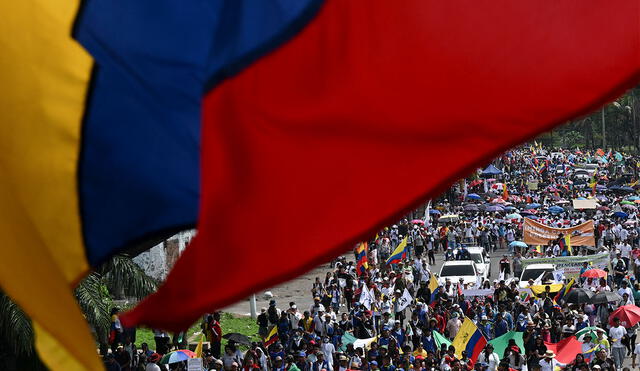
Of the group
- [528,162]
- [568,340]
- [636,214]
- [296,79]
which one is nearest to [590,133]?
[528,162]

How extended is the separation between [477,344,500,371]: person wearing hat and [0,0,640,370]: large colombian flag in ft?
44.0

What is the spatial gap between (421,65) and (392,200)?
A: 607mm

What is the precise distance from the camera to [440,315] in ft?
80.1

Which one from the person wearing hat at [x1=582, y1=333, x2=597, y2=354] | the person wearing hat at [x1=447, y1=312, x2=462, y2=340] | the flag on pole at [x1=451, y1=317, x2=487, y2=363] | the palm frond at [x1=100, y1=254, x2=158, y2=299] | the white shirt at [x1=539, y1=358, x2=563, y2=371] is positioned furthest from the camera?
the person wearing hat at [x1=447, y1=312, x2=462, y2=340]

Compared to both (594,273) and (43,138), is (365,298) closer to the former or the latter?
(594,273)

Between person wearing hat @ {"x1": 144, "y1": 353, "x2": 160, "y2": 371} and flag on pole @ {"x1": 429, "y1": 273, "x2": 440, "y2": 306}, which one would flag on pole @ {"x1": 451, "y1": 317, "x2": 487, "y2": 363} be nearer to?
person wearing hat @ {"x1": 144, "y1": 353, "x2": 160, "y2": 371}

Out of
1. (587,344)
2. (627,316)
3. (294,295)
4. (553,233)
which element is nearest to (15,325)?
(587,344)

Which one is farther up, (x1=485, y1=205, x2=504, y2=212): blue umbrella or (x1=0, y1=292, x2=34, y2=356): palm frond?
(x1=0, y1=292, x2=34, y2=356): palm frond

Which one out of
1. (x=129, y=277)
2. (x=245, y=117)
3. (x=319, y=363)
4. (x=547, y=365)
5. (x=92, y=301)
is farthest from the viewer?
(x=319, y=363)

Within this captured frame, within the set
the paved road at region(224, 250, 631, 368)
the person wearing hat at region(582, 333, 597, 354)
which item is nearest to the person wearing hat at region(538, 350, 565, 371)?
the person wearing hat at region(582, 333, 597, 354)

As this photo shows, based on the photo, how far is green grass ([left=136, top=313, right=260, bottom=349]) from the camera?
25.4m

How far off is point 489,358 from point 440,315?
5.61 metres

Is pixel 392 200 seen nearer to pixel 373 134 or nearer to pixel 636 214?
pixel 373 134

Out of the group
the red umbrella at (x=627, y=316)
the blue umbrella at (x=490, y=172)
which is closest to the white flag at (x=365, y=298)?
the red umbrella at (x=627, y=316)
